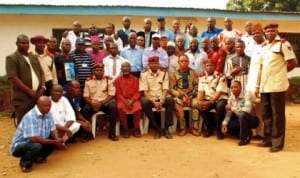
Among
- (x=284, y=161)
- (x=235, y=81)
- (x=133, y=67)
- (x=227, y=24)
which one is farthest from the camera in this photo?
(x=227, y=24)

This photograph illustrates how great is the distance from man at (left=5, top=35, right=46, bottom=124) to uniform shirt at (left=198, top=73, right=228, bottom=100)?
3.01 m

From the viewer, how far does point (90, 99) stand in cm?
797

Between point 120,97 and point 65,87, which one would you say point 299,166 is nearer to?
point 120,97

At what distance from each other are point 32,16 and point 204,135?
6837 mm

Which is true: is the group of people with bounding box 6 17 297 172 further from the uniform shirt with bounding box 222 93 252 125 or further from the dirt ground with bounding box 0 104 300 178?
the dirt ground with bounding box 0 104 300 178

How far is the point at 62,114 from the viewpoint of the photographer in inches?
274

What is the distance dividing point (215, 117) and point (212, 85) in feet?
1.96

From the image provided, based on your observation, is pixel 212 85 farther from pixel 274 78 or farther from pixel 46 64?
pixel 46 64

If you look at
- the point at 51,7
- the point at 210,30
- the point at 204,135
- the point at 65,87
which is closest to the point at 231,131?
the point at 204,135

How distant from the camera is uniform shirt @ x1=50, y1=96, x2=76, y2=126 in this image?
6.88 meters

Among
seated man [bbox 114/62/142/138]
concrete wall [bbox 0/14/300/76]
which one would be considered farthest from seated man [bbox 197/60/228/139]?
concrete wall [bbox 0/14/300/76]

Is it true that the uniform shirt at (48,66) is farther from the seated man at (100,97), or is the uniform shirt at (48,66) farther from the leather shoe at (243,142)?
the leather shoe at (243,142)

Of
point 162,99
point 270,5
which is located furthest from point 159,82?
point 270,5

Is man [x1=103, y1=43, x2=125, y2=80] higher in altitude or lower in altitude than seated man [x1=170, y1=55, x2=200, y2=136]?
higher
